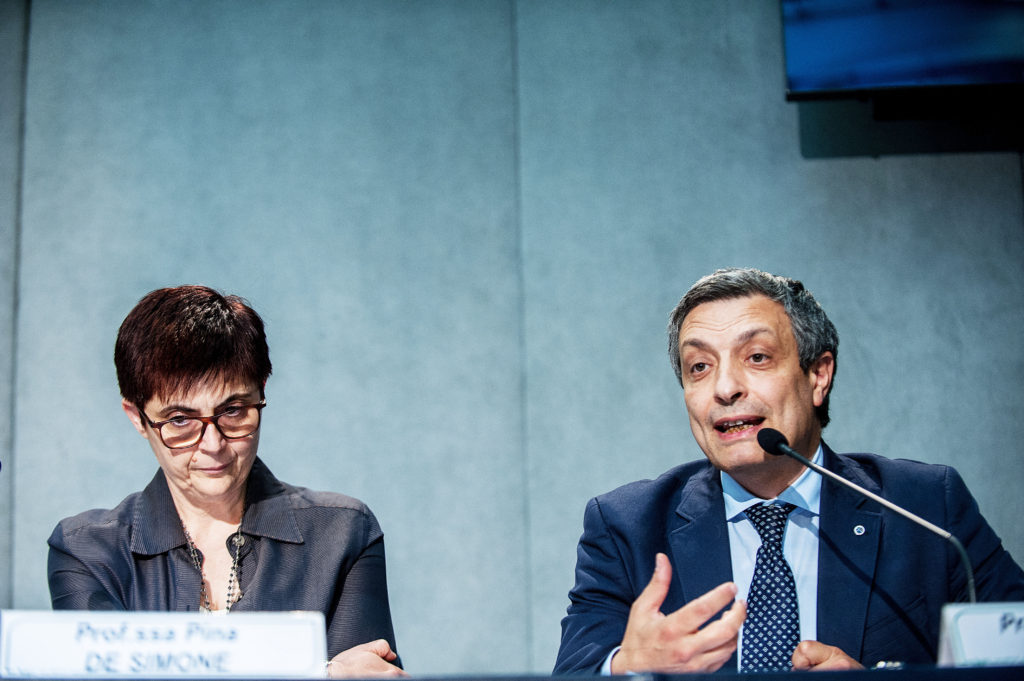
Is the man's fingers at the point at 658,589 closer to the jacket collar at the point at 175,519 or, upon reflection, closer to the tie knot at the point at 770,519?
the tie knot at the point at 770,519

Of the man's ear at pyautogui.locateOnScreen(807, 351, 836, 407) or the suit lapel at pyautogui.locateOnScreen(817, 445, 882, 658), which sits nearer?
the suit lapel at pyautogui.locateOnScreen(817, 445, 882, 658)

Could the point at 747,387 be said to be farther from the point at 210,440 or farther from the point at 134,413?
the point at 134,413

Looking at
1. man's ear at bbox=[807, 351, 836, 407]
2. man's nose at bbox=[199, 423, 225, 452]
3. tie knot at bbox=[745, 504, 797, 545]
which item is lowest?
tie knot at bbox=[745, 504, 797, 545]

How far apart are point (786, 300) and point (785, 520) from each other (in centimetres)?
41

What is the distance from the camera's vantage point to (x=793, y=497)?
170 cm

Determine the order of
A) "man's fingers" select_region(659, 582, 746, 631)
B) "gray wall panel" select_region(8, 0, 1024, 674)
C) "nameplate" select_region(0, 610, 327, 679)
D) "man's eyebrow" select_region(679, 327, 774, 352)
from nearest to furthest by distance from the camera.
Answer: "nameplate" select_region(0, 610, 327, 679) → "man's fingers" select_region(659, 582, 746, 631) → "man's eyebrow" select_region(679, 327, 774, 352) → "gray wall panel" select_region(8, 0, 1024, 674)

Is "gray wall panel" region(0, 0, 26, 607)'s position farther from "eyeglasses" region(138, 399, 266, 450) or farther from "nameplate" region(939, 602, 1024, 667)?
"nameplate" region(939, 602, 1024, 667)

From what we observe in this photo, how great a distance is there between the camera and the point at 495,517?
279 centimetres

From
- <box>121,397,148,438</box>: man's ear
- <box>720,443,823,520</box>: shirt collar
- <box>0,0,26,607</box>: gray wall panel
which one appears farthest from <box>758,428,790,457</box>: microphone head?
<box>0,0,26,607</box>: gray wall panel

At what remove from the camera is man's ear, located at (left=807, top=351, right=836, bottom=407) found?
1788 millimetres

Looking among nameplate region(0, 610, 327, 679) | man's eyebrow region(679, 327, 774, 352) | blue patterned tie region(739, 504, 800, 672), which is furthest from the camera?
man's eyebrow region(679, 327, 774, 352)

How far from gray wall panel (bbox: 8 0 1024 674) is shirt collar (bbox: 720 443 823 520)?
105 centimetres

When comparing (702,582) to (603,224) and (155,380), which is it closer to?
(155,380)

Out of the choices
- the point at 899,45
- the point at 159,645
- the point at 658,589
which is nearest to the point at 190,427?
the point at 159,645
